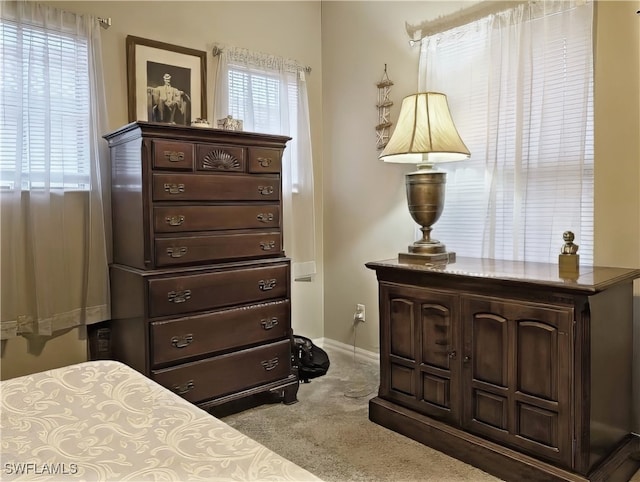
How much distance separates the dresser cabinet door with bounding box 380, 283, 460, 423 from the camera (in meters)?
2.33

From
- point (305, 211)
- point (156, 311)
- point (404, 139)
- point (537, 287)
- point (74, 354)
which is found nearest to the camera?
point (537, 287)

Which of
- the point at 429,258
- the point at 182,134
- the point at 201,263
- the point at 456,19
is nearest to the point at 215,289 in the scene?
the point at 201,263

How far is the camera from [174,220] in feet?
8.26

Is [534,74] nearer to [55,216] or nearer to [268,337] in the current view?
[268,337]

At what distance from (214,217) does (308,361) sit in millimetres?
1267

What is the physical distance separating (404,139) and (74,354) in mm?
2123

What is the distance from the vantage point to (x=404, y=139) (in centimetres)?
261

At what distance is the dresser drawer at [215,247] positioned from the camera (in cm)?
250

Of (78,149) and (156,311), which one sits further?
(78,149)

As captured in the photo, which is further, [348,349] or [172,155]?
[348,349]

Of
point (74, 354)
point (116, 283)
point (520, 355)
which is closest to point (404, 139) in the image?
point (520, 355)

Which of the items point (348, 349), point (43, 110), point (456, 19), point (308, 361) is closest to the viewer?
point (43, 110)

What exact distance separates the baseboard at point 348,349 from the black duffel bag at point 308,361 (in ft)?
1.03

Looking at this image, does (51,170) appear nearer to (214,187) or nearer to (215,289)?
(214,187)
